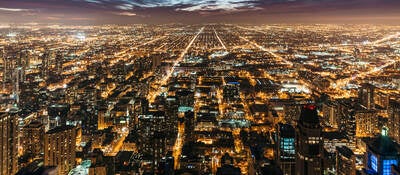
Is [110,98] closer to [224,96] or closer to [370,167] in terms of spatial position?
[224,96]

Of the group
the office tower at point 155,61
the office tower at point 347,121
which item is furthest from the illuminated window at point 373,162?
the office tower at point 155,61

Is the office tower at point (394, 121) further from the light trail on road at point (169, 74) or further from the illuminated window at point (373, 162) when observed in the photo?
the light trail on road at point (169, 74)

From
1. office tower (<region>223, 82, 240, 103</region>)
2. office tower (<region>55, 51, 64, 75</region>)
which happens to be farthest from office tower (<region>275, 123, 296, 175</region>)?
office tower (<region>55, 51, 64, 75</region>)

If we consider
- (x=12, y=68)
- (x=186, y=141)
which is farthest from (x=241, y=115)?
(x=12, y=68)

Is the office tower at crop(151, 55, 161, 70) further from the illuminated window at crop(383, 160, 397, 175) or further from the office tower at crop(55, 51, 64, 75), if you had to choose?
the illuminated window at crop(383, 160, 397, 175)

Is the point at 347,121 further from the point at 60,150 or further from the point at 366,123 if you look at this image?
the point at 60,150

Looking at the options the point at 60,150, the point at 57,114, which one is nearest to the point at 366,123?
the point at 60,150
